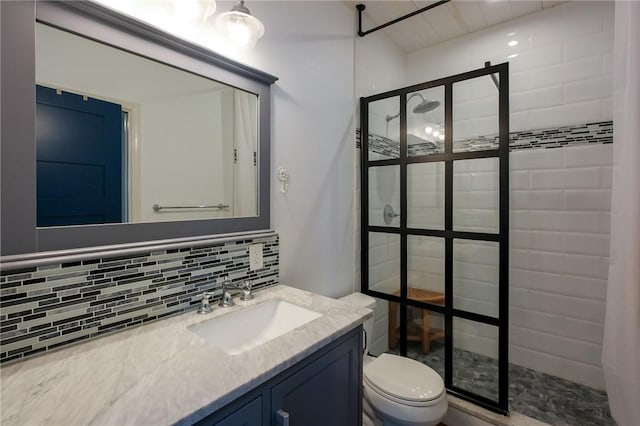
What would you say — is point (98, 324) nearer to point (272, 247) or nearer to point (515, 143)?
point (272, 247)

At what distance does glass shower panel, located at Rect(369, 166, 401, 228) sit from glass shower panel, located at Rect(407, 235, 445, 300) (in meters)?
0.19

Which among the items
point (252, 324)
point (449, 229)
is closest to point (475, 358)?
point (449, 229)

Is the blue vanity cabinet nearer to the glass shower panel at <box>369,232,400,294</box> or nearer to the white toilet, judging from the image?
the white toilet

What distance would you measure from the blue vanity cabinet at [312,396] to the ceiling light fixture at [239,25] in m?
1.23

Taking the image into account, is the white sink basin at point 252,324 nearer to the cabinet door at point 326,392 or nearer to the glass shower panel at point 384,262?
the cabinet door at point 326,392

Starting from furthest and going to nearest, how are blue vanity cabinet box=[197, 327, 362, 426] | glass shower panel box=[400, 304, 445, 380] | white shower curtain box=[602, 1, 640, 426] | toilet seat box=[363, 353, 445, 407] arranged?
glass shower panel box=[400, 304, 445, 380] → toilet seat box=[363, 353, 445, 407] → white shower curtain box=[602, 1, 640, 426] → blue vanity cabinet box=[197, 327, 362, 426]

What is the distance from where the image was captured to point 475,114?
1.67 metres

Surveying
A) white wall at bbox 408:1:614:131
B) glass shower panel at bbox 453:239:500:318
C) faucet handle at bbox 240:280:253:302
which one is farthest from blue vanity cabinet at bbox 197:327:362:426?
white wall at bbox 408:1:614:131

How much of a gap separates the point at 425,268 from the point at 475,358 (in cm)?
54

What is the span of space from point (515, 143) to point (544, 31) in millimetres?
762

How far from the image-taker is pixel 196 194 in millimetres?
1222

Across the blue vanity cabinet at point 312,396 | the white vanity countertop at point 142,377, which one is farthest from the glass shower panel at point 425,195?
the white vanity countertop at point 142,377

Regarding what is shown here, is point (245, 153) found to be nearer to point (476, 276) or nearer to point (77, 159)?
point (77, 159)

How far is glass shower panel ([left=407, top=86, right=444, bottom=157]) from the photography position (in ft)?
5.75
